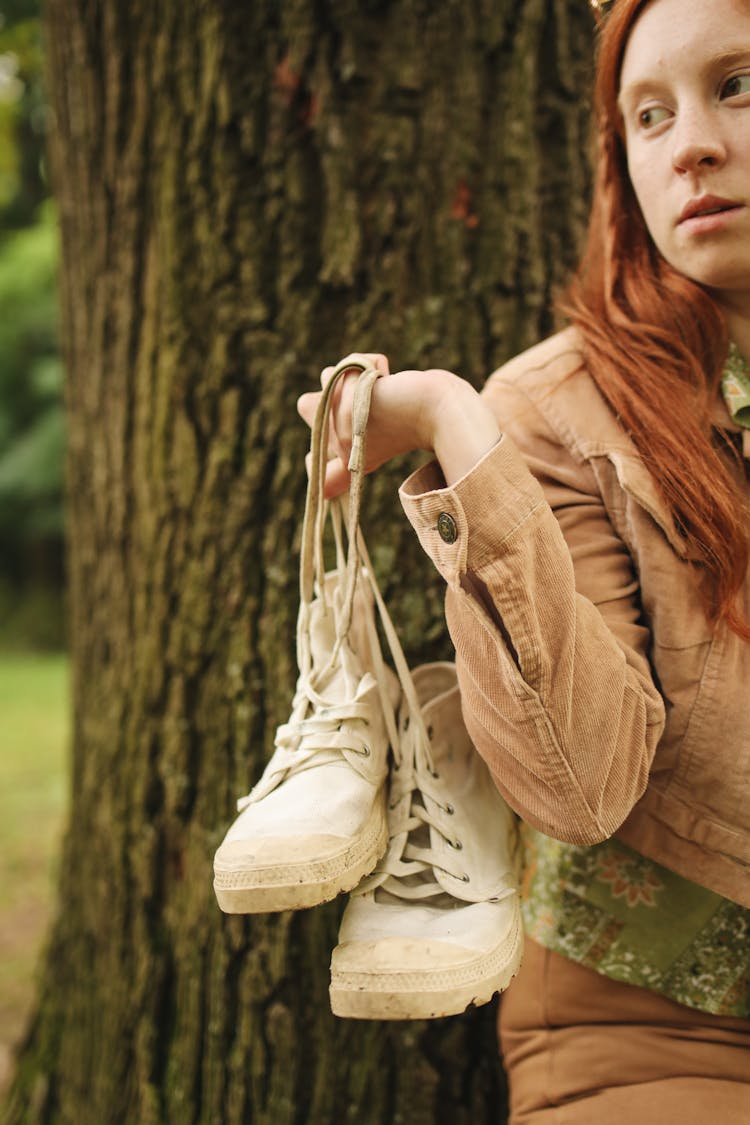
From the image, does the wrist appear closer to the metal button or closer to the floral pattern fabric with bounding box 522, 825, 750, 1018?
the metal button

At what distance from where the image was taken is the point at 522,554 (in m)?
1.14

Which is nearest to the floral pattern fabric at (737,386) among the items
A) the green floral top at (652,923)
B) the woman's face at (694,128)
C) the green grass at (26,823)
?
the green floral top at (652,923)

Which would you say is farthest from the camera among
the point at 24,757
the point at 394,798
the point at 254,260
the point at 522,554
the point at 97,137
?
the point at 24,757

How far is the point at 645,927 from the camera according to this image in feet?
4.93

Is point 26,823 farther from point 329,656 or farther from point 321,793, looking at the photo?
point 321,793

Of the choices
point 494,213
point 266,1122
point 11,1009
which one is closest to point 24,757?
point 11,1009

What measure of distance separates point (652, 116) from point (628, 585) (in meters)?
0.65

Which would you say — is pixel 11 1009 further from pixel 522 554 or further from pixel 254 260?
pixel 522 554

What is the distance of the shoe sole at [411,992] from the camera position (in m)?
1.12

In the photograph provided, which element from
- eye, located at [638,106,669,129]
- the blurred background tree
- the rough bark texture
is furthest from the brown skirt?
the blurred background tree

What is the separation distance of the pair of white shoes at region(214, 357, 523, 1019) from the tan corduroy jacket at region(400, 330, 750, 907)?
125mm

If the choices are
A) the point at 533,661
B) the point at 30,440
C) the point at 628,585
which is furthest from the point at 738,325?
the point at 30,440

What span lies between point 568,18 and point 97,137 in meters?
1.06

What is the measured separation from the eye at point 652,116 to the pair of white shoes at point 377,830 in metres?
0.60
